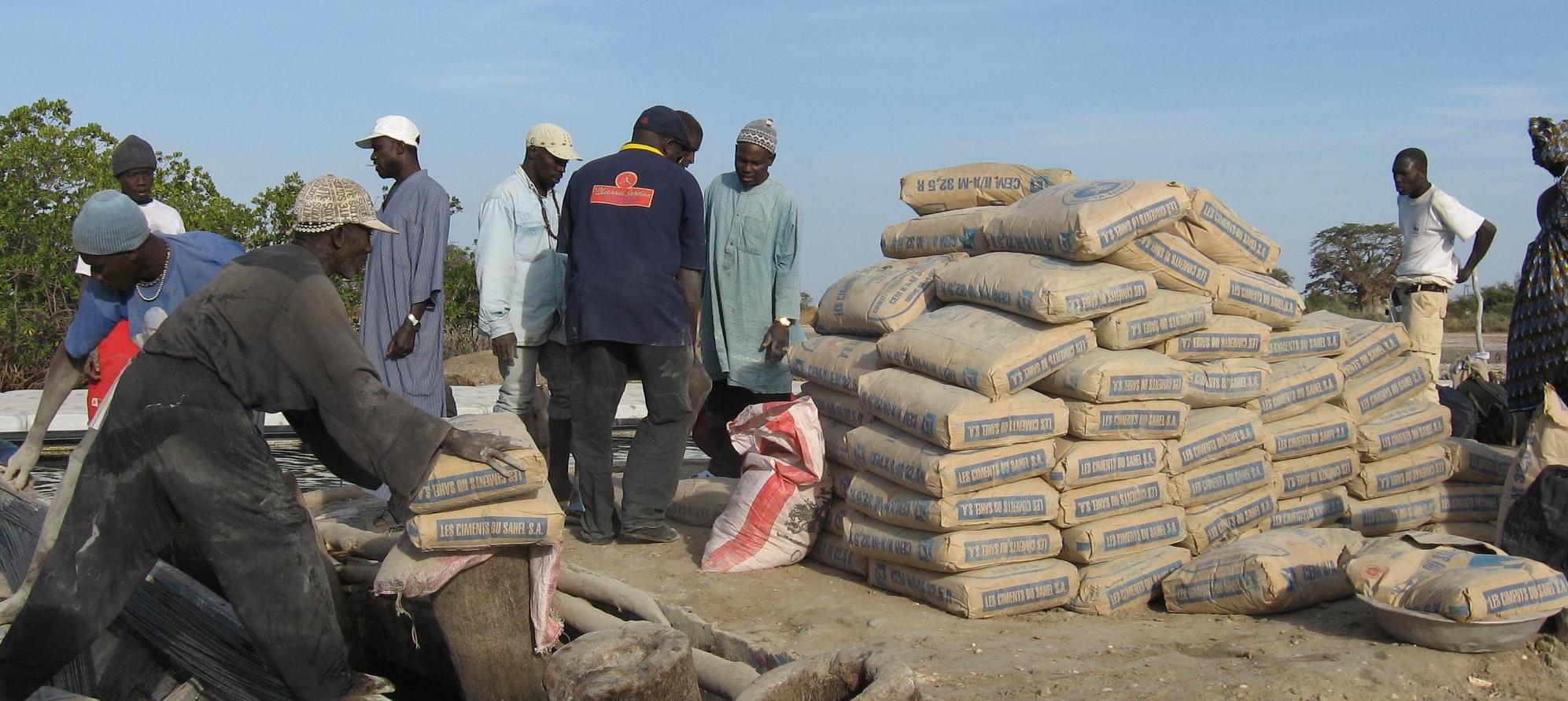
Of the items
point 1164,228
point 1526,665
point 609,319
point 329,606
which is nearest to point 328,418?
point 329,606

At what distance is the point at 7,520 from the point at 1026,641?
383 centimetres

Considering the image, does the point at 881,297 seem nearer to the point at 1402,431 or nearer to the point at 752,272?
the point at 752,272

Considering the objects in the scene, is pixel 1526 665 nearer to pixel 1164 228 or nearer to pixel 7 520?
pixel 1164 228

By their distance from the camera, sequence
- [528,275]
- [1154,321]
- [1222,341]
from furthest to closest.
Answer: [528,275] < [1222,341] < [1154,321]

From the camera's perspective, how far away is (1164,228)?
477 cm

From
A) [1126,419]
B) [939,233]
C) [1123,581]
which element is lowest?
[1123,581]

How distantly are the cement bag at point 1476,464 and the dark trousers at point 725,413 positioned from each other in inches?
110

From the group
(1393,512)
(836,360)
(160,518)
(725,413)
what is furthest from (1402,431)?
(160,518)

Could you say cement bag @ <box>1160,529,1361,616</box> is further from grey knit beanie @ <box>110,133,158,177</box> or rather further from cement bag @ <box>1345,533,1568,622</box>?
grey knit beanie @ <box>110,133,158,177</box>

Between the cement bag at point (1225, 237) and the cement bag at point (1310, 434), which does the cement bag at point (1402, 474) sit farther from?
the cement bag at point (1225, 237)

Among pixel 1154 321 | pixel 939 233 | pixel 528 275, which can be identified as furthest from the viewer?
pixel 528 275

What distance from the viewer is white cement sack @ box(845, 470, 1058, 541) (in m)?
4.27

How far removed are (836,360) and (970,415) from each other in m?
1.07

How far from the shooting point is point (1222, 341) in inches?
186
